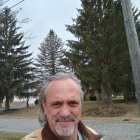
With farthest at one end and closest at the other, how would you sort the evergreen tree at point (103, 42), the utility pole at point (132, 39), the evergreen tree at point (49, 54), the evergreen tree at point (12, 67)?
the evergreen tree at point (49, 54)
the evergreen tree at point (12, 67)
the evergreen tree at point (103, 42)
the utility pole at point (132, 39)

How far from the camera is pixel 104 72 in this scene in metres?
33.2

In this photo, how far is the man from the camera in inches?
123

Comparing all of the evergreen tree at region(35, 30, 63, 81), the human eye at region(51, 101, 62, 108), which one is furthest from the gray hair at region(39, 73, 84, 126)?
the evergreen tree at region(35, 30, 63, 81)

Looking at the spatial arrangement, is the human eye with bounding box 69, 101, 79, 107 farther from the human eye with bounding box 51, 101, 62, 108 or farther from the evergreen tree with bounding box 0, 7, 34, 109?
the evergreen tree with bounding box 0, 7, 34, 109

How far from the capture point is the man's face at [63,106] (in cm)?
315

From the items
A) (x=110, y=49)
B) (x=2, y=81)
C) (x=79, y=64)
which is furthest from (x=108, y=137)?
(x=2, y=81)

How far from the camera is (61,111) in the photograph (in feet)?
10.5

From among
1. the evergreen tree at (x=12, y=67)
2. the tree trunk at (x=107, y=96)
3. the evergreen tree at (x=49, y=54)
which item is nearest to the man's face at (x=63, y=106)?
the tree trunk at (x=107, y=96)

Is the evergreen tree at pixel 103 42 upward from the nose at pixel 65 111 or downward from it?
upward

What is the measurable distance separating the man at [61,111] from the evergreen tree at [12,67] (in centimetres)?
4564

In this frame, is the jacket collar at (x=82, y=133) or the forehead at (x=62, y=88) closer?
the jacket collar at (x=82, y=133)

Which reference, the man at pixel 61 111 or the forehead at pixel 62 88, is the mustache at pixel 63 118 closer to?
the man at pixel 61 111

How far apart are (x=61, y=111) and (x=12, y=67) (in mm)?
46479

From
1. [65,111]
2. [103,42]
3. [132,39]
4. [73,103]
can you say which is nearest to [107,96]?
[103,42]
